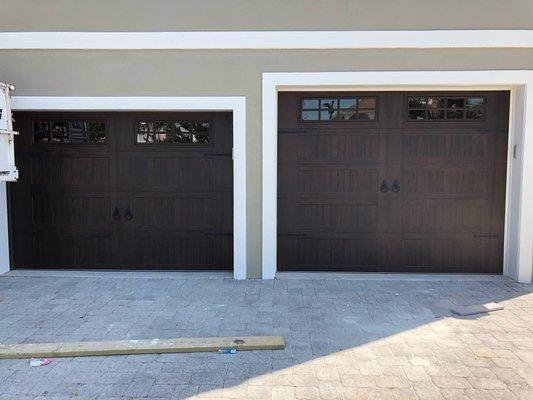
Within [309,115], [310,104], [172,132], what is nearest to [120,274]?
[172,132]

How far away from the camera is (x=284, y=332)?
4.02 m

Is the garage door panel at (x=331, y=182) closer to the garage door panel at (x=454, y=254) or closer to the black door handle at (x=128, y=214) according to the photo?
the garage door panel at (x=454, y=254)

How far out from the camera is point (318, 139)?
593 cm

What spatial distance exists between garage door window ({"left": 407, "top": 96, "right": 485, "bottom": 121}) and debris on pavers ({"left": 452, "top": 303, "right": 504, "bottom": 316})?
2.51 metres

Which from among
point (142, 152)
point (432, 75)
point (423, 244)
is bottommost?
point (423, 244)

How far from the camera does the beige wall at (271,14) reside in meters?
5.45

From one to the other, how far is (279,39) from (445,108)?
7.90ft

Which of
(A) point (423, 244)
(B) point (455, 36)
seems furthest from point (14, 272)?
(B) point (455, 36)

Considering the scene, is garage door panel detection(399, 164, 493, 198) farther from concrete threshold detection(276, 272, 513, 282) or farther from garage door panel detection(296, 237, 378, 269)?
concrete threshold detection(276, 272, 513, 282)

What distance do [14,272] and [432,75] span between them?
618 centimetres

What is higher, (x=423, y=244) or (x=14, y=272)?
(x=423, y=244)

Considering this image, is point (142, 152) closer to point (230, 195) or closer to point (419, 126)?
point (230, 195)

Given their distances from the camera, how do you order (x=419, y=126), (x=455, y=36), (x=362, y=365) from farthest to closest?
(x=419, y=126) < (x=455, y=36) < (x=362, y=365)

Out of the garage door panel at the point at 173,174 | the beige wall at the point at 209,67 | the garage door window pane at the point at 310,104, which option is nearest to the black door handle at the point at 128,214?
the garage door panel at the point at 173,174
